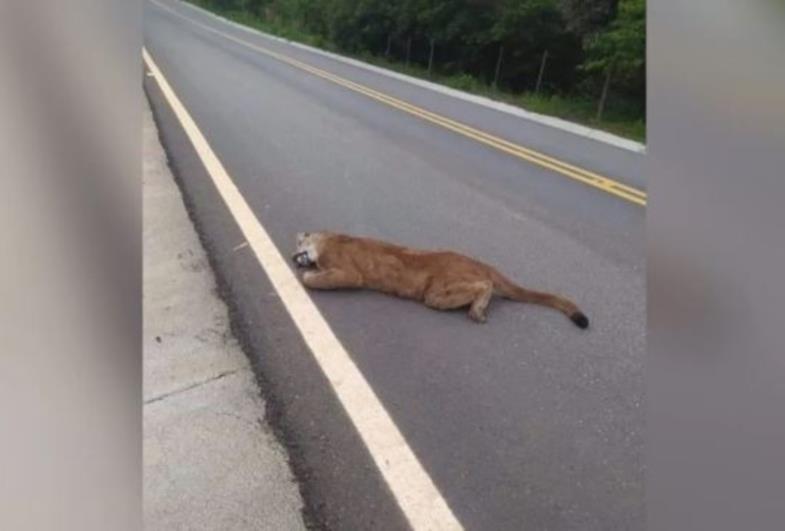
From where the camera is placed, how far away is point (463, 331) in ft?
12.5

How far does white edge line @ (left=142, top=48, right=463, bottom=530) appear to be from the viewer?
231 cm

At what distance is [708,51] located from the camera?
52 centimetres

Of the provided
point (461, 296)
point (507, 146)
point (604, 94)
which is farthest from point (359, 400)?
point (604, 94)

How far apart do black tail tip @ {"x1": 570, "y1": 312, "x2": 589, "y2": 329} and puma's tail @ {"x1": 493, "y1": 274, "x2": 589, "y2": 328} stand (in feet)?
0.11

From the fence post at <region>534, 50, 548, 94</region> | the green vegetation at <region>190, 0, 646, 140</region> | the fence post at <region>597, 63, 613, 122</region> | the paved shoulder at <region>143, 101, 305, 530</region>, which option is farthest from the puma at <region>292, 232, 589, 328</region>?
the fence post at <region>534, 50, 548, 94</region>

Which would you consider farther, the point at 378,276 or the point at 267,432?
the point at 378,276

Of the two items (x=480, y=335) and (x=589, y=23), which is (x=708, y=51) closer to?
(x=480, y=335)

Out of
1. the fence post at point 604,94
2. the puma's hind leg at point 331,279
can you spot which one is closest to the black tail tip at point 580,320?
the puma's hind leg at point 331,279

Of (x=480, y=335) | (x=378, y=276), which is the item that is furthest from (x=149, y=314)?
(x=480, y=335)

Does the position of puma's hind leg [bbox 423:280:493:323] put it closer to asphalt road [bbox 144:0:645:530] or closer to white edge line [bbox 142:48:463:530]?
asphalt road [bbox 144:0:645:530]

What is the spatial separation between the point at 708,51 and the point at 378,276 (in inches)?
147

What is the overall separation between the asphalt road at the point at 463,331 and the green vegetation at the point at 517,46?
44.6 inches

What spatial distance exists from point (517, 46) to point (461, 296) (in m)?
12.0

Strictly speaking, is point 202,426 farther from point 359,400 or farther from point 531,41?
point 531,41
